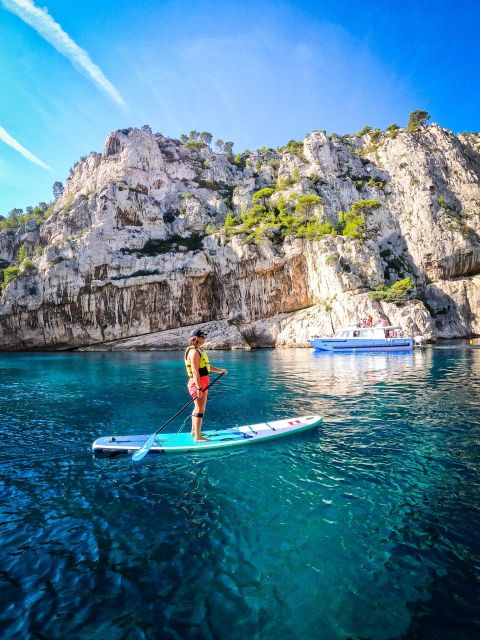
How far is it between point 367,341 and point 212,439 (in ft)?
106

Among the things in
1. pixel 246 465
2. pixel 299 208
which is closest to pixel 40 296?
pixel 299 208

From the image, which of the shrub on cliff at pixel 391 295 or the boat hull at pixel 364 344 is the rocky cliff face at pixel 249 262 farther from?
the boat hull at pixel 364 344

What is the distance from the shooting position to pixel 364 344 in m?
37.7

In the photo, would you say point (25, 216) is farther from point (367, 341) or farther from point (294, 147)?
point (367, 341)

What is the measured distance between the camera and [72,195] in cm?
7719

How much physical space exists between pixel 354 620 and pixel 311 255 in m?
51.2

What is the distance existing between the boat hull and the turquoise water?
90.2ft

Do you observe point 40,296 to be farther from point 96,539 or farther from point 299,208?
point 96,539

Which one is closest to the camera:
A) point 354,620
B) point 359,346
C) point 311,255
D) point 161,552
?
point 354,620

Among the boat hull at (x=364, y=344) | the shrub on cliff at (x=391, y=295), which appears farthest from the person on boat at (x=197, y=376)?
the shrub on cliff at (x=391, y=295)

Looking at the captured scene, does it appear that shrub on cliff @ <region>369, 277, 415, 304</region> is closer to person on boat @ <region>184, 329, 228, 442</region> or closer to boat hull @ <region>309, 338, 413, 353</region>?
boat hull @ <region>309, 338, 413, 353</region>

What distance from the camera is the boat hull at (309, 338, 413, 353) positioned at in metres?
36.2

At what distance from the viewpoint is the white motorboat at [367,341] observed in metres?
36.4

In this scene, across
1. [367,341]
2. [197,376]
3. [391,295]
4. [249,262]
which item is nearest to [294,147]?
[249,262]
